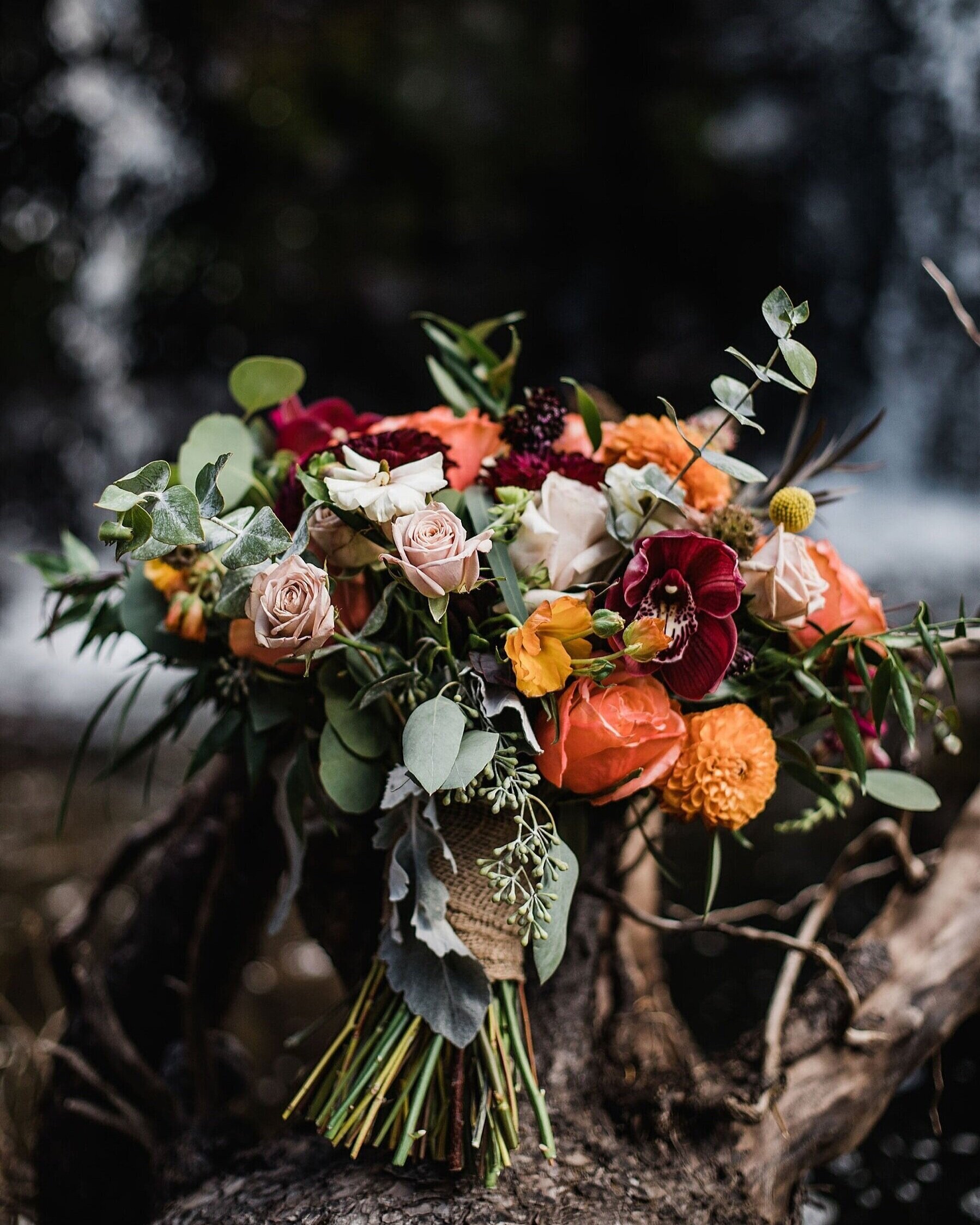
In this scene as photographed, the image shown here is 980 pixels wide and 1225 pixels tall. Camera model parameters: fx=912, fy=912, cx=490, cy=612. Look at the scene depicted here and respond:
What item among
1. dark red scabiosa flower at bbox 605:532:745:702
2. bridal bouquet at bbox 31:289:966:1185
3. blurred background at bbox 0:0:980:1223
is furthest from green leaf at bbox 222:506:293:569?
blurred background at bbox 0:0:980:1223

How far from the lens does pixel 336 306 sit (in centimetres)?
354

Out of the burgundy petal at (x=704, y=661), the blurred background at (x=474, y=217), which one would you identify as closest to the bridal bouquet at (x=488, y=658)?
the burgundy petal at (x=704, y=661)

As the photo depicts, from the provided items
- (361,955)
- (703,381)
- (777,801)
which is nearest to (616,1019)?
(361,955)

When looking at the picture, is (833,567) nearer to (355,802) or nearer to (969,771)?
(355,802)

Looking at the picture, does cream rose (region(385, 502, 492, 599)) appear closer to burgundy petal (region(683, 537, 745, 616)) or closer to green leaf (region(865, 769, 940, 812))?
burgundy petal (region(683, 537, 745, 616))

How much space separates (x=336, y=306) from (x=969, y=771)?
283 centimetres

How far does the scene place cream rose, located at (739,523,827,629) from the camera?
0.56 metres

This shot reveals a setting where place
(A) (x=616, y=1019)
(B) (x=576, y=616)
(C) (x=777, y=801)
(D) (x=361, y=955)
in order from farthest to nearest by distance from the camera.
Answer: (C) (x=777, y=801), (A) (x=616, y=1019), (D) (x=361, y=955), (B) (x=576, y=616)

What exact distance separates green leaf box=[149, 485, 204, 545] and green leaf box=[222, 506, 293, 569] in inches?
0.8

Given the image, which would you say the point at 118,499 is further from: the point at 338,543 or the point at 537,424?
the point at 537,424

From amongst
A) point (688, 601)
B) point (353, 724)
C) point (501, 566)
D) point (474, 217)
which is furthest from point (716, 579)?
point (474, 217)

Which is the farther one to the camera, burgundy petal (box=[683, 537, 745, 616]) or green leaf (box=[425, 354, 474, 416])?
green leaf (box=[425, 354, 474, 416])

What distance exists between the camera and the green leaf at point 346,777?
1.88ft

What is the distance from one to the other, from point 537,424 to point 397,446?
116 mm
